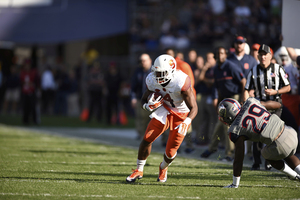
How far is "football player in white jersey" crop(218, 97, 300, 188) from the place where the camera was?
526 centimetres

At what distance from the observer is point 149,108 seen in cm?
580

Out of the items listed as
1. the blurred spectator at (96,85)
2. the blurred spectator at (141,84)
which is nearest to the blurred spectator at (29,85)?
the blurred spectator at (96,85)

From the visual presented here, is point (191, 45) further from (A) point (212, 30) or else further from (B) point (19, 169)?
(B) point (19, 169)

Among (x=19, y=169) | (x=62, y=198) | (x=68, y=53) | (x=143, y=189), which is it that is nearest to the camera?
(x=62, y=198)

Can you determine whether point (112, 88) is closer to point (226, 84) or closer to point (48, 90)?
point (48, 90)

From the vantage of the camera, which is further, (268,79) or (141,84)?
(141,84)

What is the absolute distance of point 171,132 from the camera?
6.07m

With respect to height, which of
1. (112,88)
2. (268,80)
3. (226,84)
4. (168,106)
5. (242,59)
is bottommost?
(112,88)

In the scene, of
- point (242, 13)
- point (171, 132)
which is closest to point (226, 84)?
point (171, 132)

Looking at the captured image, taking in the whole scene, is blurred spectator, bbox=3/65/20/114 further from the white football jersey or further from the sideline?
the white football jersey

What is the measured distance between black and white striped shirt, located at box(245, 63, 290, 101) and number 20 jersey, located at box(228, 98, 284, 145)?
57.2 inches

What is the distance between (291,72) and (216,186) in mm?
3329

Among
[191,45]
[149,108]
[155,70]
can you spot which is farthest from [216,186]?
[191,45]

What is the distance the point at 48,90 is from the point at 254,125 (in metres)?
15.3
